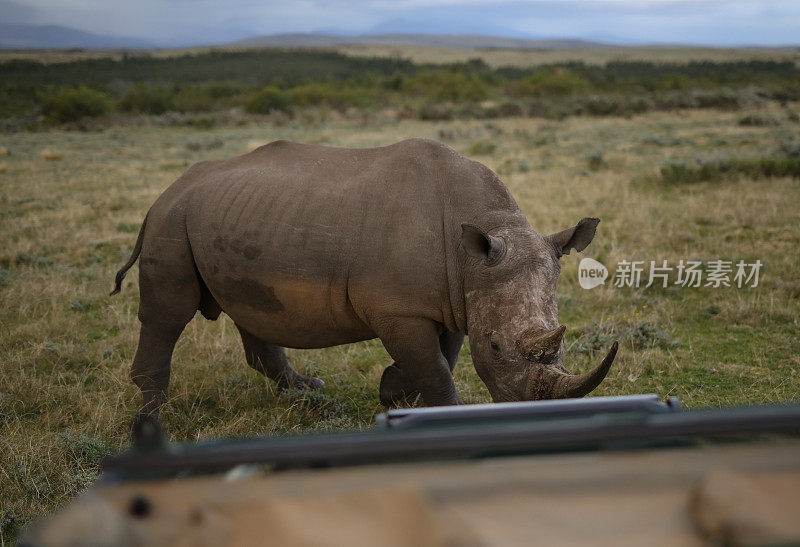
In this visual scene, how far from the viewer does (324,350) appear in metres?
6.83

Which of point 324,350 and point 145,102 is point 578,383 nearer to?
point 324,350

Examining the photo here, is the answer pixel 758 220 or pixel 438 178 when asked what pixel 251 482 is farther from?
pixel 758 220

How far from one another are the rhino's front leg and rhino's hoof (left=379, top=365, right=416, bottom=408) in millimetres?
533

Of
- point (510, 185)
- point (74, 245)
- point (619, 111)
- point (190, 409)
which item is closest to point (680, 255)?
point (510, 185)

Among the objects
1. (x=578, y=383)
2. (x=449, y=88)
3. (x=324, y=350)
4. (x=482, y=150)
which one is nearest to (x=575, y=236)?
(x=578, y=383)

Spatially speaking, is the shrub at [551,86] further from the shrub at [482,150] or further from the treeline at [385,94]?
the shrub at [482,150]

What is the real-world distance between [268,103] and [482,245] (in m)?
38.0

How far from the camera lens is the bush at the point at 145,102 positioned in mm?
39500

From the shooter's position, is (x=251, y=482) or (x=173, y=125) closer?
(x=251, y=482)

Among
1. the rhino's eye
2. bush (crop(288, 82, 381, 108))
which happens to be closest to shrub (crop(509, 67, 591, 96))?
bush (crop(288, 82, 381, 108))

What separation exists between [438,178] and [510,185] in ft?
31.0

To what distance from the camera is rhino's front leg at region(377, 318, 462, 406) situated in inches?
170

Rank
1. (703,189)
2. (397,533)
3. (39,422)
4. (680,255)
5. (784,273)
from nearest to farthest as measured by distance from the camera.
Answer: (397,533), (39,422), (784,273), (680,255), (703,189)

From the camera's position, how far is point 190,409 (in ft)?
17.5
